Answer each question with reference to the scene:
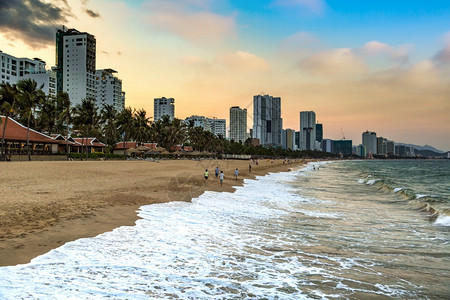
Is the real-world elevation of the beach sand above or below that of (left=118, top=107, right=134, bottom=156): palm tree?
below

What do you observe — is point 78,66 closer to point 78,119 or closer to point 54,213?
point 78,119

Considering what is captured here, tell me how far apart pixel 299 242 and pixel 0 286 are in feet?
25.5

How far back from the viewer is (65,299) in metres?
4.84

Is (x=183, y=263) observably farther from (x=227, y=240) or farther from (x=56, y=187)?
(x=56, y=187)

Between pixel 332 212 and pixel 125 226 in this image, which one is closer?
pixel 125 226

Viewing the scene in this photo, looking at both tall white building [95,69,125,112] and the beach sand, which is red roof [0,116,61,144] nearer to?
the beach sand

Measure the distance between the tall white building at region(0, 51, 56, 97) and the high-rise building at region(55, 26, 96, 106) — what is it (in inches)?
360

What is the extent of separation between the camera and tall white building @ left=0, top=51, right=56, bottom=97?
129 metres

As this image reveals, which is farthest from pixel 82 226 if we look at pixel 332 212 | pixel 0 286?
pixel 332 212

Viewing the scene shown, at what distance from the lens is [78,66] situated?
15338 cm

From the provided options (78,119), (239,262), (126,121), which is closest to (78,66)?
(126,121)

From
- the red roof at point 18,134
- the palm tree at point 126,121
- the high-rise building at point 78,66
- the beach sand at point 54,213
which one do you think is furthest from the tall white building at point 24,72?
the beach sand at point 54,213

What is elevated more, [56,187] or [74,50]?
[74,50]

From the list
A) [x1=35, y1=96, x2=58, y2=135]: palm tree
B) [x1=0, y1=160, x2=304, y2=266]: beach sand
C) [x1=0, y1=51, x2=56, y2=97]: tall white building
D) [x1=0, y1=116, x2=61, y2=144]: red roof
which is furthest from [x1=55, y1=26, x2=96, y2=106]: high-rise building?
[x1=0, y1=160, x2=304, y2=266]: beach sand
